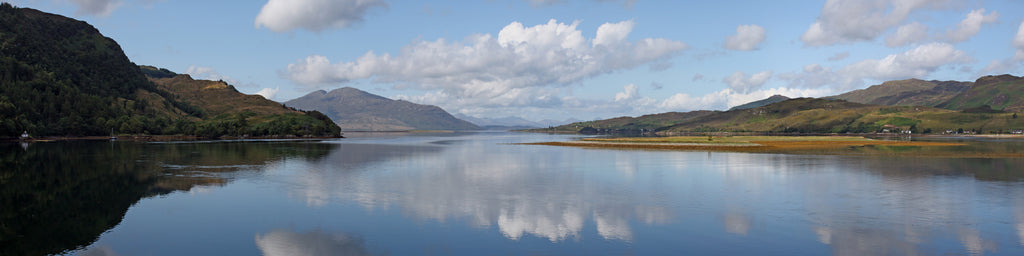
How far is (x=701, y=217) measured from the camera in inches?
1152

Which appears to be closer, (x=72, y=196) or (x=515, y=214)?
(x=515, y=214)

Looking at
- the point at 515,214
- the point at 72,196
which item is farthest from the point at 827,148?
the point at 72,196

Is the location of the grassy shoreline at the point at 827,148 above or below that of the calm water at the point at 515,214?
above

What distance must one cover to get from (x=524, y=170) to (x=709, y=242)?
→ 38.4 meters

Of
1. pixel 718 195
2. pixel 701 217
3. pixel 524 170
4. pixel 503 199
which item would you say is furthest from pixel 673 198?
pixel 524 170

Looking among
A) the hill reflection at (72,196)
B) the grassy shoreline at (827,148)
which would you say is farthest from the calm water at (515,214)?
the grassy shoreline at (827,148)

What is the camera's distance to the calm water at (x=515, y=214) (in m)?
22.8

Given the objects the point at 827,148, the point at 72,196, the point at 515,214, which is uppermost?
the point at 827,148

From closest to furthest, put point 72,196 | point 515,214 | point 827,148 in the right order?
1. point 515,214
2. point 72,196
3. point 827,148

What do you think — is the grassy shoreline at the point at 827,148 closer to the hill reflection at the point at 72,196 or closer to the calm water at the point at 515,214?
the calm water at the point at 515,214

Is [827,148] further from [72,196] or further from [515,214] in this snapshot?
[72,196]

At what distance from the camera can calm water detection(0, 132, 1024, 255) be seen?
2278 cm

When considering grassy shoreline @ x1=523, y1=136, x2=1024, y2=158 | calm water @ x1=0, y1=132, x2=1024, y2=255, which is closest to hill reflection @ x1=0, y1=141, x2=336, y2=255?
calm water @ x1=0, y1=132, x2=1024, y2=255

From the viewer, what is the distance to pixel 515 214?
99.8ft
